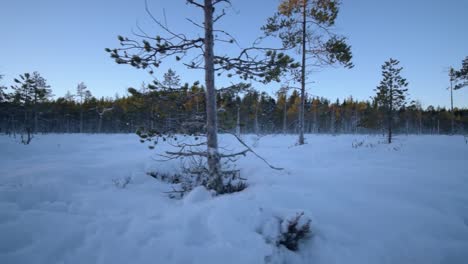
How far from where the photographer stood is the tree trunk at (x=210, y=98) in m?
3.82

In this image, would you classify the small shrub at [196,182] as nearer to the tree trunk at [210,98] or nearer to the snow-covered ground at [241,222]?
the tree trunk at [210,98]

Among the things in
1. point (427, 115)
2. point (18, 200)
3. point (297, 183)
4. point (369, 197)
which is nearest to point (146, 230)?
point (18, 200)

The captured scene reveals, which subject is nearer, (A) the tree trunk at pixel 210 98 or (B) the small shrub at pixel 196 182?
(A) the tree trunk at pixel 210 98

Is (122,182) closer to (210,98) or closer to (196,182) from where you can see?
(196,182)

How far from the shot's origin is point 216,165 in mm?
3814

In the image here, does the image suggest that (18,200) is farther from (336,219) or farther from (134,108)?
(336,219)

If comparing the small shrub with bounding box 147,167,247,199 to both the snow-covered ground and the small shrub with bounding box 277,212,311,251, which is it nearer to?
the snow-covered ground

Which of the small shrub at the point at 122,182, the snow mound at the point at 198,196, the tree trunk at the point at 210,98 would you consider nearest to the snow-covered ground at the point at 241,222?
the snow mound at the point at 198,196

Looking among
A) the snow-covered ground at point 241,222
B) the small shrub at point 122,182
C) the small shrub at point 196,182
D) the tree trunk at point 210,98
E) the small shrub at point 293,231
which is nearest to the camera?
the snow-covered ground at point 241,222

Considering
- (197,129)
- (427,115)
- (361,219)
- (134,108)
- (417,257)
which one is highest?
(427,115)

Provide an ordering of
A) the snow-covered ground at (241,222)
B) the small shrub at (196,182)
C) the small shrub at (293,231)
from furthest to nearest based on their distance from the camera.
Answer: the small shrub at (196,182), the small shrub at (293,231), the snow-covered ground at (241,222)

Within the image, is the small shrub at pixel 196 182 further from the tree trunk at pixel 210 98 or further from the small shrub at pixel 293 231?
the small shrub at pixel 293 231

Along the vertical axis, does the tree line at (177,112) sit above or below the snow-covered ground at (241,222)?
above

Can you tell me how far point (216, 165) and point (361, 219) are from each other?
2473 mm
